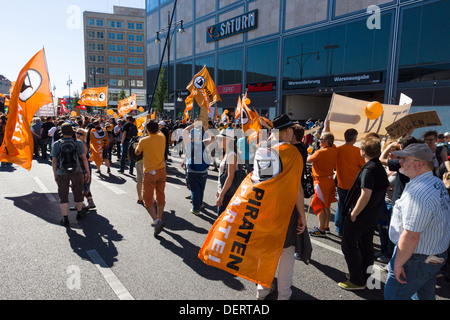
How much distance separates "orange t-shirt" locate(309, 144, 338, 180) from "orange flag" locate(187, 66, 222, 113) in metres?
5.60

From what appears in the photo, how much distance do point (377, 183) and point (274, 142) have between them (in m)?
1.28

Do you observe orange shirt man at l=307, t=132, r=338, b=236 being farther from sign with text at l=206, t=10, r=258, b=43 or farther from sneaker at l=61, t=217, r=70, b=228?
sign with text at l=206, t=10, r=258, b=43

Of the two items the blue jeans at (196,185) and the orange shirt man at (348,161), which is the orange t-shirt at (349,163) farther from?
the blue jeans at (196,185)

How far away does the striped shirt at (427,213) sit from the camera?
2.25 m

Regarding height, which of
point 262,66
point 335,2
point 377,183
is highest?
point 335,2

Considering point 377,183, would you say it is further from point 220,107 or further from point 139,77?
point 139,77

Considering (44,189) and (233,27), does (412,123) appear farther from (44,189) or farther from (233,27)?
(233,27)

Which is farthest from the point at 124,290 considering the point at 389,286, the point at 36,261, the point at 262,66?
the point at 262,66

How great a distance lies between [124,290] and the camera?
3473mm

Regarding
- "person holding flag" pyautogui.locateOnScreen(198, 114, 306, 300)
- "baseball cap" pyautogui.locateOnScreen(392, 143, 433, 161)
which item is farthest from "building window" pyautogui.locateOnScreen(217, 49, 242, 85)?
"baseball cap" pyautogui.locateOnScreen(392, 143, 433, 161)

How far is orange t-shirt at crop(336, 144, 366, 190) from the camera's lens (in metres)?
4.80

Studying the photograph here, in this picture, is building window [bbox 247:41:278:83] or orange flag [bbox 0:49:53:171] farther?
building window [bbox 247:41:278:83]

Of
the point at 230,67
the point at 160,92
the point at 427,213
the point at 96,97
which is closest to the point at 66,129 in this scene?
the point at 427,213

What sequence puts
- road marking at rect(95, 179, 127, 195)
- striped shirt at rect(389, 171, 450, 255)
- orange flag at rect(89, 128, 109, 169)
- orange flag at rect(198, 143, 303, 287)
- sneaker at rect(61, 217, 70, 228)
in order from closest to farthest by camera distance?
striped shirt at rect(389, 171, 450, 255) → orange flag at rect(198, 143, 303, 287) → sneaker at rect(61, 217, 70, 228) → road marking at rect(95, 179, 127, 195) → orange flag at rect(89, 128, 109, 169)
